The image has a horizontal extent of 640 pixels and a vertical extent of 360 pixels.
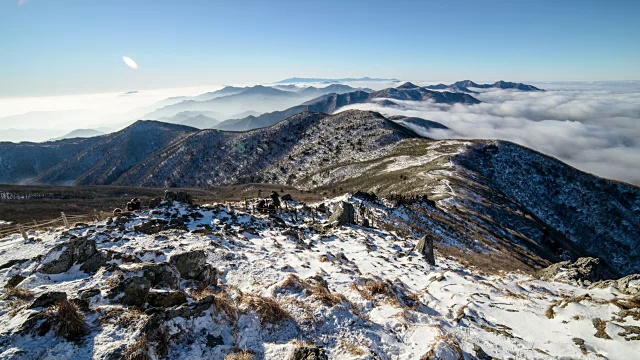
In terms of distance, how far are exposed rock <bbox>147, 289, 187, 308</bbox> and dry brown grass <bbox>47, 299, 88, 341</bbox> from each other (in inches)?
68.0

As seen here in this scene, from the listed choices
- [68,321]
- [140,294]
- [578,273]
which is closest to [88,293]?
[140,294]

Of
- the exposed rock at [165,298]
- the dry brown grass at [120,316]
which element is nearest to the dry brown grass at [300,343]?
the exposed rock at [165,298]

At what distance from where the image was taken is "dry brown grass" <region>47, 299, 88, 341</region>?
6.19m

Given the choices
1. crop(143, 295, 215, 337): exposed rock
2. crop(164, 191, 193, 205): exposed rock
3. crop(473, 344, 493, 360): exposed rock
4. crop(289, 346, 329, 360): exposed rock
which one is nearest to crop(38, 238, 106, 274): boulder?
crop(143, 295, 215, 337): exposed rock

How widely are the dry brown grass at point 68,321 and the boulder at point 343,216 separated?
21.5m

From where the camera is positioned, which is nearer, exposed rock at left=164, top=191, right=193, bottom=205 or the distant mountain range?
exposed rock at left=164, top=191, right=193, bottom=205

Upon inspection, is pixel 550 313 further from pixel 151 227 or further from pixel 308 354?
pixel 151 227

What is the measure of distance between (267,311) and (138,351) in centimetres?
333

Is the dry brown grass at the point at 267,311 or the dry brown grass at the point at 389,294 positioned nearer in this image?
the dry brown grass at the point at 267,311

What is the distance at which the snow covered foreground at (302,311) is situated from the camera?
21.9 ft

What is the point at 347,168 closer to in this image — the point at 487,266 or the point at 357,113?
the point at 357,113

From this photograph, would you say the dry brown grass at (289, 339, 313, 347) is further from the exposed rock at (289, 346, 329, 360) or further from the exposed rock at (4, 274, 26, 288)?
the exposed rock at (4, 274, 26, 288)

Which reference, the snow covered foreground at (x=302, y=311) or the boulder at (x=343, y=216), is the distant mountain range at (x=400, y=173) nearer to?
the boulder at (x=343, y=216)

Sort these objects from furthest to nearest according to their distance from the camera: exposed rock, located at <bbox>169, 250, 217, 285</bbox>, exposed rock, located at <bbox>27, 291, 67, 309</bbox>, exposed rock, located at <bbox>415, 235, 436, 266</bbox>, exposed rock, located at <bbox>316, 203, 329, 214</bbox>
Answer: exposed rock, located at <bbox>316, 203, 329, 214</bbox>, exposed rock, located at <bbox>415, 235, 436, 266</bbox>, exposed rock, located at <bbox>169, 250, 217, 285</bbox>, exposed rock, located at <bbox>27, 291, 67, 309</bbox>
